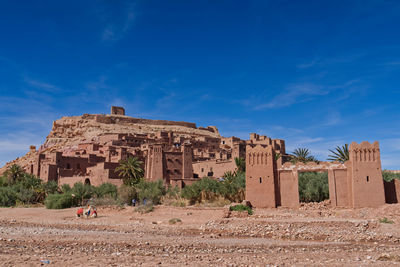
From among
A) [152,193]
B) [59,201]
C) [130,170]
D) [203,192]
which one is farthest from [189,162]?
[59,201]

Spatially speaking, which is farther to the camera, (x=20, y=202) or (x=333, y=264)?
(x=20, y=202)

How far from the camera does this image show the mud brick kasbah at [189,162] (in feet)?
71.8

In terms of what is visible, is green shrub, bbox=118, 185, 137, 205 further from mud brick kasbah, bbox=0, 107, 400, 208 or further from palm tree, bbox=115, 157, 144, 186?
palm tree, bbox=115, 157, 144, 186

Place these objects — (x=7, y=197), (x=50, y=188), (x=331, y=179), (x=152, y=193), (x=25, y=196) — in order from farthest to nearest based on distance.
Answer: (x=50, y=188) < (x=25, y=196) < (x=7, y=197) < (x=152, y=193) < (x=331, y=179)

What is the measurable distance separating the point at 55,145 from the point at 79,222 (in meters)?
58.7

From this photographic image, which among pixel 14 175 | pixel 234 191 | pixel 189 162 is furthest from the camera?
pixel 189 162

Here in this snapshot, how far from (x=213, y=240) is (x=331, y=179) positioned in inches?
401

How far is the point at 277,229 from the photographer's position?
1680 cm

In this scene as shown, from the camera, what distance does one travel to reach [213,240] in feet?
50.4

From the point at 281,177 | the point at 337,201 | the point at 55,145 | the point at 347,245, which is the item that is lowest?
the point at 347,245

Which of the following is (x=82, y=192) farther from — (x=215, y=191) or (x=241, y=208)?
(x=241, y=208)

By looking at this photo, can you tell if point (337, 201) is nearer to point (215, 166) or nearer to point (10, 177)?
point (215, 166)

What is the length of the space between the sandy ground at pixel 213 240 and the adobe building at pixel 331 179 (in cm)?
102

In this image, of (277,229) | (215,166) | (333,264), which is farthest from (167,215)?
(215,166)
